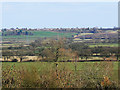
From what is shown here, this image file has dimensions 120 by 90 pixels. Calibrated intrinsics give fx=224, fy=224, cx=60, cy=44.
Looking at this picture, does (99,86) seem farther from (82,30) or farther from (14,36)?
(82,30)

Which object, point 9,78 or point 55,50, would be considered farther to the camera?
point 55,50

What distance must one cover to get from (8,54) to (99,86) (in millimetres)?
20831

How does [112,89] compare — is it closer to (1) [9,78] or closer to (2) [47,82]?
(2) [47,82]

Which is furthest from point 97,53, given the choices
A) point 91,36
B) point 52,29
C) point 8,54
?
point 52,29

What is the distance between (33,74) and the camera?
26.3 feet

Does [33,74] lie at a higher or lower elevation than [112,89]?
higher

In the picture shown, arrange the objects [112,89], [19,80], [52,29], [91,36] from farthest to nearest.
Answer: [52,29] < [91,36] < [19,80] < [112,89]

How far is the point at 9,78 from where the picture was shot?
9.65m

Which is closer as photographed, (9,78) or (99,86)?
(99,86)

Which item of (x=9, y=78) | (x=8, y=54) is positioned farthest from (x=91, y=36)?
(x=9, y=78)

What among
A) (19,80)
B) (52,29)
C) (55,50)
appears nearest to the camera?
(19,80)

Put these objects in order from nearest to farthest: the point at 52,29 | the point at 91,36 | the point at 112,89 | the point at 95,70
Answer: the point at 112,89
the point at 95,70
the point at 91,36
the point at 52,29

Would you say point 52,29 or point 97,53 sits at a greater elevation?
point 52,29

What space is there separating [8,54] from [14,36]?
2003 cm
